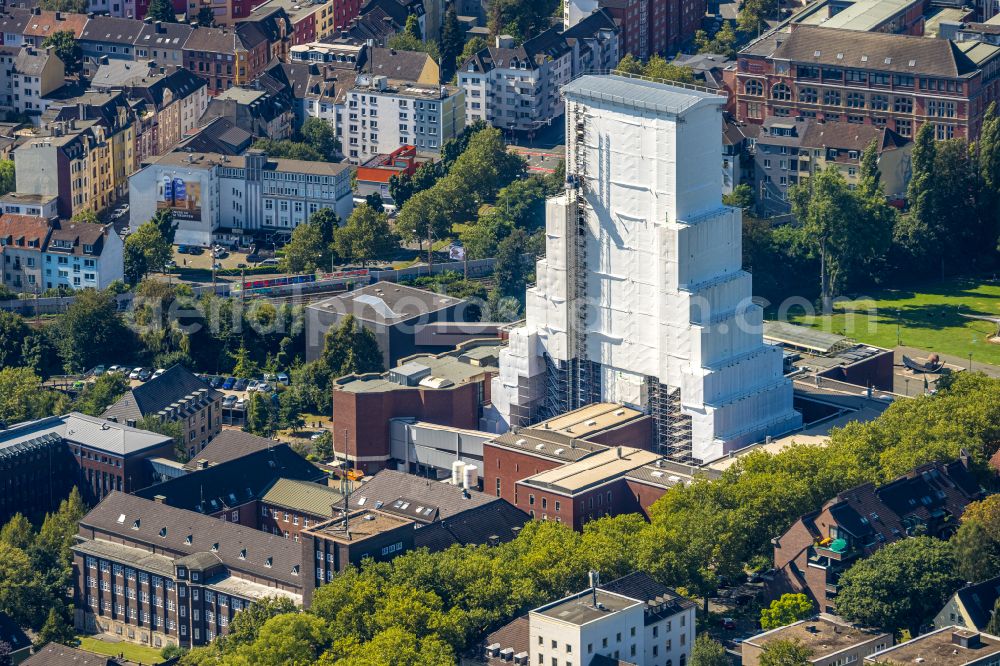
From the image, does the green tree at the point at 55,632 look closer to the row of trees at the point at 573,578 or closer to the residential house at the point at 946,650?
the row of trees at the point at 573,578

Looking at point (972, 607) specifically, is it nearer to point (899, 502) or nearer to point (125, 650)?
point (899, 502)

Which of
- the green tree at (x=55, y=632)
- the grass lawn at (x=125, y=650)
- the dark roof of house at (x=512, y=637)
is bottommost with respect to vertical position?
the grass lawn at (x=125, y=650)

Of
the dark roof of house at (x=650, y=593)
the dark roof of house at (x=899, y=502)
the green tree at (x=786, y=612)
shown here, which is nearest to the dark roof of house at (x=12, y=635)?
the dark roof of house at (x=650, y=593)

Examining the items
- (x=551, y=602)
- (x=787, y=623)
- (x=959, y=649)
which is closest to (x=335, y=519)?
(x=551, y=602)

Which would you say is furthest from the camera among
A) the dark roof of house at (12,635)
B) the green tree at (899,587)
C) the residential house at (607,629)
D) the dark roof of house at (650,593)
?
the dark roof of house at (12,635)

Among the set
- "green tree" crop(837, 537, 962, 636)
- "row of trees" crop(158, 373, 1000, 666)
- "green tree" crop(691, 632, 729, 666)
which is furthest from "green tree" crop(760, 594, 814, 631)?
"green tree" crop(691, 632, 729, 666)
